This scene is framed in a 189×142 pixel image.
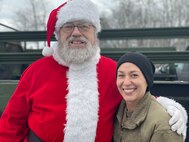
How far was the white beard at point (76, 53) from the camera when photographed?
2021 millimetres

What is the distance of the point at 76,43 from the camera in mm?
2068

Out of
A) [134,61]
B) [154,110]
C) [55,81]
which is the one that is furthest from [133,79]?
[55,81]

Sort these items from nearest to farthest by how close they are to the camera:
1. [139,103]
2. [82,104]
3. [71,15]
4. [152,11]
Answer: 1. [139,103]
2. [82,104]
3. [71,15]
4. [152,11]

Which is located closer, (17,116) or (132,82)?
(132,82)

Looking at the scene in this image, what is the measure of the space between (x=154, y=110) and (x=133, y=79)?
211 millimetres

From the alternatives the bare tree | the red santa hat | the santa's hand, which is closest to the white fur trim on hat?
the red santa hat

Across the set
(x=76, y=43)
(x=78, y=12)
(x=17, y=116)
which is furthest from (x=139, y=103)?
(x=17, y=116)

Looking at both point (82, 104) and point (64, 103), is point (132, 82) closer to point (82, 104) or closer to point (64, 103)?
point (82, 104)

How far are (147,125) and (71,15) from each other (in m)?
0.91

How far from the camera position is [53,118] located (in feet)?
6.40

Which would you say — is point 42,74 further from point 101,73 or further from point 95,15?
point 95,15

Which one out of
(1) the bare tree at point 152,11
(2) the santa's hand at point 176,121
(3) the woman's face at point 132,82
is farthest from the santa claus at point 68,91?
(1) the bare tree at point 152,11

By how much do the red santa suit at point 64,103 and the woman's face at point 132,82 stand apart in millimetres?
303

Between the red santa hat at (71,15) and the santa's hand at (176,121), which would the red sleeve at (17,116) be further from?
the santa's hand at (176,121)
